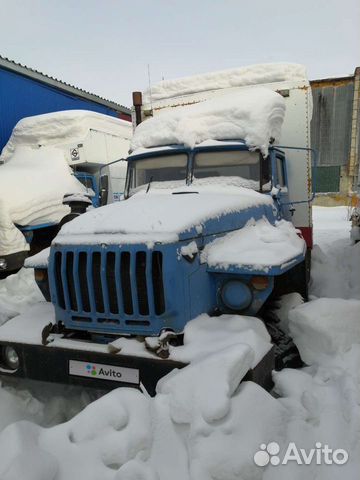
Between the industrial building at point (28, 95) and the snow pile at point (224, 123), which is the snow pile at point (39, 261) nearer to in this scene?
the snow pile at point (224, 123)

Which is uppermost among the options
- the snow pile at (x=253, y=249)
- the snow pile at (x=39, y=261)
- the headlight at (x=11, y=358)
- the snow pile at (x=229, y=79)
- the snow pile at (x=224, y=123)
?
the snow pile at (x=229, y=79)

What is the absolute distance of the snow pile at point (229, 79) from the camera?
5879mm


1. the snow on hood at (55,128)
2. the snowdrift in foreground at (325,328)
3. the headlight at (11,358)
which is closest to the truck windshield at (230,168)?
the snowdrift in foreground at (325,328)

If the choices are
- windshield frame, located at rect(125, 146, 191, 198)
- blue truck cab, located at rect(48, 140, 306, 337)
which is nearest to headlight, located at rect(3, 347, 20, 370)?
blue truck cab, located at rect(48, 140, 306, 337)

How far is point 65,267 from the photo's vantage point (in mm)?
3000

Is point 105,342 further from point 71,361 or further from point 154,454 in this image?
point 154,454

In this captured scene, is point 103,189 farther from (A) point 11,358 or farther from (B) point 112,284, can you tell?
(B) point 112,284

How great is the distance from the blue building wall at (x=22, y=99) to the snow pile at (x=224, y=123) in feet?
28.0

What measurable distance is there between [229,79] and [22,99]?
8534 mm

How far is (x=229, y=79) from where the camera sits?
614cm

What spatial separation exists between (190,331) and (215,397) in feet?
2.18

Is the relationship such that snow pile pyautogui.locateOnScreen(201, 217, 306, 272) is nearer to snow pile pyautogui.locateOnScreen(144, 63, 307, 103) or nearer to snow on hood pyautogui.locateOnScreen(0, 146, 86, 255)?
snow pile pyautogui.locateOnScreen(144, 63, 307, 103)

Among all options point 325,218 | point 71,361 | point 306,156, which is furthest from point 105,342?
point 325,218
